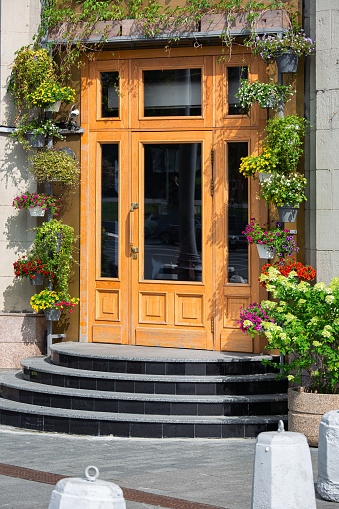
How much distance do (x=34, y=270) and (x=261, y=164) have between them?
10.1 ft

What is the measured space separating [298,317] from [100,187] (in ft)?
11.7

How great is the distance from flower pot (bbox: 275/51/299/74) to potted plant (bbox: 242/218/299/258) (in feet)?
5.79

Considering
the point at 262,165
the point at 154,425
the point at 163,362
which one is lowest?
the point at 154,425

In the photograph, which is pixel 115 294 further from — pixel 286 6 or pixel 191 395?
pixel 286 6

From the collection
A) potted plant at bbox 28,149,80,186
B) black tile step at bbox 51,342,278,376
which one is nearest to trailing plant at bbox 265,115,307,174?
black tile step at bbox 51,342,278,376

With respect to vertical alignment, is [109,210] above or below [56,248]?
→ above

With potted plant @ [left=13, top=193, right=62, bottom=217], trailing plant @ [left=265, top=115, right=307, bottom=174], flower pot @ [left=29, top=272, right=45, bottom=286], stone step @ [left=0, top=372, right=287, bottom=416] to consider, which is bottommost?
stone step @ [left=0, top=372, right=287, bottom=416]

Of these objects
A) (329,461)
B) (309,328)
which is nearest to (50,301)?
(309,328)

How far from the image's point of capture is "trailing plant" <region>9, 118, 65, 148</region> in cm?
1021

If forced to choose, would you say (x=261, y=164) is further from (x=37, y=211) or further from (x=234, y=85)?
(x=37, y=211)

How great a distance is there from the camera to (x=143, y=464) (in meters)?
7.02

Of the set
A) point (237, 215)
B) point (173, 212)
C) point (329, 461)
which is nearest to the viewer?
point (329, 461)

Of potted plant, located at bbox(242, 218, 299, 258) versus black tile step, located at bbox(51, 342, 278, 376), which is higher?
potted plant, located at bbox(242, 218, 299, 258)

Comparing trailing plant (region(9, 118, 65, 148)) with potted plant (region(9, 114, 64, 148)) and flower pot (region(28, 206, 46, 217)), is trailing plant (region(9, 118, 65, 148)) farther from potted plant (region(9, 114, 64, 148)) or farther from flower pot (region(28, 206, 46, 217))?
flower pot (region(28, 206, 46, 217))
